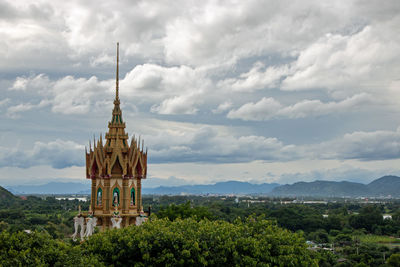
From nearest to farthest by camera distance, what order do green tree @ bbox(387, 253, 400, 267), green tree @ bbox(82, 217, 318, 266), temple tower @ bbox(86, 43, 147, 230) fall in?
1. green tree @ bbox(82, 217, 318, 266)
2. temple tower @ bbox(86, 43, 147, 230)
3. green tree @ bbox(387, 253, 400, 267)

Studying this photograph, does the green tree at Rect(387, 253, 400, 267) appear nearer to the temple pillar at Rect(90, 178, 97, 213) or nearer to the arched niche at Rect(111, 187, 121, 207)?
the arched niche at Rect(111, 187, 121, 207)

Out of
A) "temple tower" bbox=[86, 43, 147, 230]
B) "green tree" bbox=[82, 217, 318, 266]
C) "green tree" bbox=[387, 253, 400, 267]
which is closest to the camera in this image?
"green tree" bbox=[82, 217, 318, 266]

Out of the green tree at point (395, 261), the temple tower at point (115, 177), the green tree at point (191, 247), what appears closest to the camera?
the green tree at point (191, 247)

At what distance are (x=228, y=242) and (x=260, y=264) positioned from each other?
1.61 m

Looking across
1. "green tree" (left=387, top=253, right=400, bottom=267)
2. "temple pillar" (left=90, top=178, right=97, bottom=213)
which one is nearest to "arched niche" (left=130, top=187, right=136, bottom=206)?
"temple pillar" (left=90, top=178, right=97, bottom=213)

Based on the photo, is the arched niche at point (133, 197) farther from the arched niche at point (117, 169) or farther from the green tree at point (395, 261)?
the green tree at point (395, 261)

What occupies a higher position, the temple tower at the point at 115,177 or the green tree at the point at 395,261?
the temple tower at the point at 115,177

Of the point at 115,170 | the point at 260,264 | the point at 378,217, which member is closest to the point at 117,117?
the point at 115,170

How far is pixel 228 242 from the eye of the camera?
21.4 meters

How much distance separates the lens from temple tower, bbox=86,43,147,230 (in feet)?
81.5

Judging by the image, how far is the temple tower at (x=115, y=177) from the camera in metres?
24.8

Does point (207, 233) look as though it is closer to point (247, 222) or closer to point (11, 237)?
point (247, 222)

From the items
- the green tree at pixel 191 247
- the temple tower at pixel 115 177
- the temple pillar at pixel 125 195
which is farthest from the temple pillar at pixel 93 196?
the green tree at pixel 191 247

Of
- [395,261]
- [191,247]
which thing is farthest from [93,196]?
[395,261]
